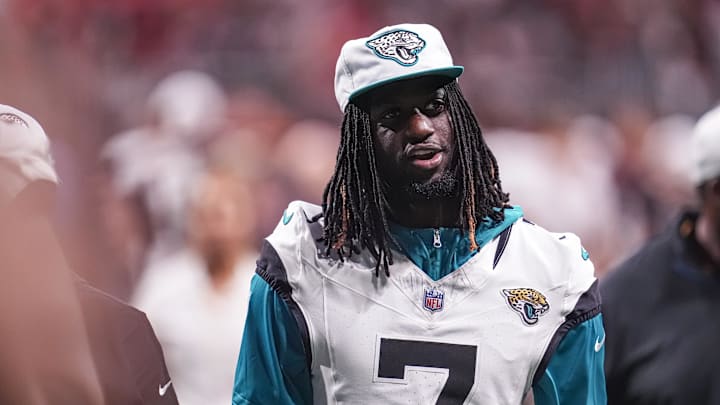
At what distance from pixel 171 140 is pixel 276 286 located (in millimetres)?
4898

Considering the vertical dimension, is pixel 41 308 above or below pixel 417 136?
below

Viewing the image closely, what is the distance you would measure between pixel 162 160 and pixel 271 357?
4776 mm

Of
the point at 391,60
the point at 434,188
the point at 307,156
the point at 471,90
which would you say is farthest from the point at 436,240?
the point at 471,90

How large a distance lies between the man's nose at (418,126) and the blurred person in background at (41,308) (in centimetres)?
74

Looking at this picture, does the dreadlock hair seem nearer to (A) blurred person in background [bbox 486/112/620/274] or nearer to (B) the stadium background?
(B) the stadium background

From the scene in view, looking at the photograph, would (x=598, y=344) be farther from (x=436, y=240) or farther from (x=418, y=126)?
(x=418, y=126)

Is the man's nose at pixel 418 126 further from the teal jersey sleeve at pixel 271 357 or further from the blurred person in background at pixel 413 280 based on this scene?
the teal jersey sleeve at pixel 271 357

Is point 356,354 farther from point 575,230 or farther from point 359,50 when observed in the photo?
point 575,230

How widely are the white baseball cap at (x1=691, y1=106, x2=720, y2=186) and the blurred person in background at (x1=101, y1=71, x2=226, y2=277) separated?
3.15 metres

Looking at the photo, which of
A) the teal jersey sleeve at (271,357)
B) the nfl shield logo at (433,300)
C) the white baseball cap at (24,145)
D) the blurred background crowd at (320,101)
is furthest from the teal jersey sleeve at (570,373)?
the blurred background crowd at (320,101)

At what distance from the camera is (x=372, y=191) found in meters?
2.95

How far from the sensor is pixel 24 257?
2.14 m

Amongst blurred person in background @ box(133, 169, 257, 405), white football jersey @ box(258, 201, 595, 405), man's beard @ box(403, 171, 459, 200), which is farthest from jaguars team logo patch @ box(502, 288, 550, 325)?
blurred person in background @ box(133, 169, 257, 405)

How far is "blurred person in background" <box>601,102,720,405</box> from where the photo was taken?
143 inches
